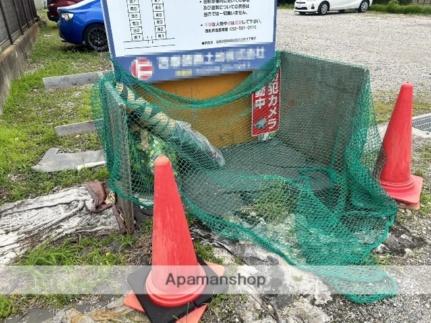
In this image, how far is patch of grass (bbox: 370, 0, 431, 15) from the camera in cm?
1752

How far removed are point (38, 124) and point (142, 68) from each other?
2519 mm

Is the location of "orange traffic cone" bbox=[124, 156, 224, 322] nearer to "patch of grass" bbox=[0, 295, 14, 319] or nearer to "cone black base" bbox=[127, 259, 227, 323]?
"cone black base" bbox=[127, 259, 227, 323]

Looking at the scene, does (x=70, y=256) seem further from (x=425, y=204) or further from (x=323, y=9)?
(x=323, y=9)

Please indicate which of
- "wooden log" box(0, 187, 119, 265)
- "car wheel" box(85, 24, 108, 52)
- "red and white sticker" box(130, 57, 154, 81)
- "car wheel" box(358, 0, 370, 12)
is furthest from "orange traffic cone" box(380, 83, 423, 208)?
"car wheel" box(358, 0, 370, 12)

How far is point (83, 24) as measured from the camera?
8.60 meters

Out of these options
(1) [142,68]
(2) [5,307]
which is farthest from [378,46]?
(2) [5,307]

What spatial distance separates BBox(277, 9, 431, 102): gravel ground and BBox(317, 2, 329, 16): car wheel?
10.7 feet

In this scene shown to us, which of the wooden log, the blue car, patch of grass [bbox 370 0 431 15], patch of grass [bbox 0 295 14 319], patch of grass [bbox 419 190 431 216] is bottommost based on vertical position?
patch of grass [bbox 419 190 431 216]

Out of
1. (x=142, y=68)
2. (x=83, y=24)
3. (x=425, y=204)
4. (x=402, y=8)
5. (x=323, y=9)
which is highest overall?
(x=142, y=68)

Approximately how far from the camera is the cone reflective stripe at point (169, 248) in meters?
1.96

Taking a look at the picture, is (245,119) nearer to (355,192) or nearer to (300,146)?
(300,146)

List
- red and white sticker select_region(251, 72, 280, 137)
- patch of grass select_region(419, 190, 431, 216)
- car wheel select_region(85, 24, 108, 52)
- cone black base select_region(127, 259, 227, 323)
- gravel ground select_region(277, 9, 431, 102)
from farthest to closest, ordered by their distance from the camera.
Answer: car wheel select_region(85, 24, 108, 52)
gravel ground select_region(277, 9, 431, 102)
red and white sticker select_region(251, 72, 280, 137)
patch of grass select_region(419, 190, 431, 216)
cone black base select_region(127, 259, 227, 323)

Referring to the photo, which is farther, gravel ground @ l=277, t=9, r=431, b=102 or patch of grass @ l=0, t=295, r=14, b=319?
gravel ground @ l=277, t=9, r=431, b=102

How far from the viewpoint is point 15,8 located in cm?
866
